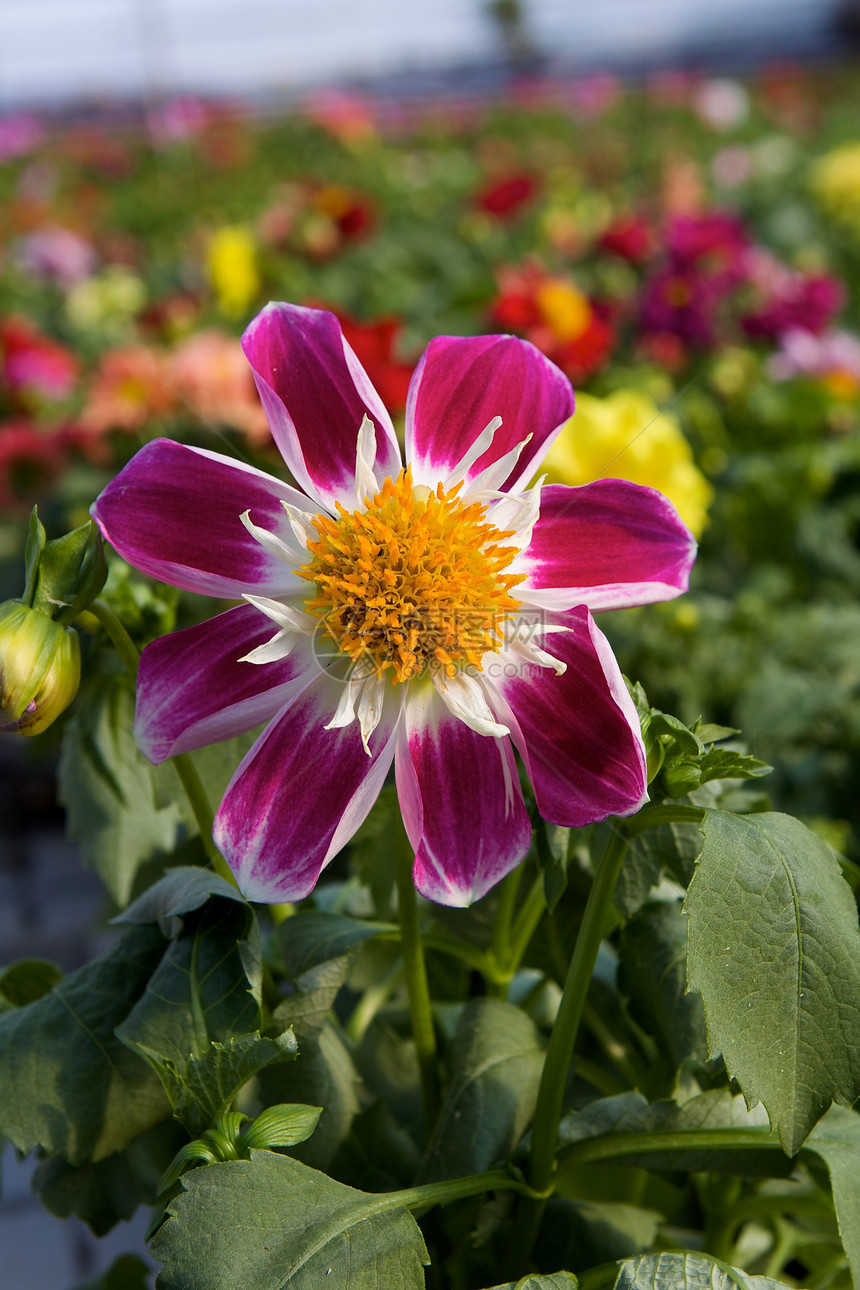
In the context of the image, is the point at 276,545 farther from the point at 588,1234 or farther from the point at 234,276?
the point at 234,276

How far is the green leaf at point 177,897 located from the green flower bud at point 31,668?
0.45 feet

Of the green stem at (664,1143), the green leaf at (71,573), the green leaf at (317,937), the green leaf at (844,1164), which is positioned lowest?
the green leaf at (844,1164)

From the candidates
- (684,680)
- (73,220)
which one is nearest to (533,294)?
(684,680)

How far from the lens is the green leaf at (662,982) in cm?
73

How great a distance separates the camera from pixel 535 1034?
0.79m

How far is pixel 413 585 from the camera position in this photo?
623mm

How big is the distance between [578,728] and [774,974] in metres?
0.17

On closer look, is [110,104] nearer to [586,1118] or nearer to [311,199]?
A: [311,199]

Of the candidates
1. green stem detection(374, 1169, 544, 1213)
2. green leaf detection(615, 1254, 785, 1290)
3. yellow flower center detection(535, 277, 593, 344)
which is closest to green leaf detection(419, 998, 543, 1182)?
green stem detection(374, 1169, 544, 1213)

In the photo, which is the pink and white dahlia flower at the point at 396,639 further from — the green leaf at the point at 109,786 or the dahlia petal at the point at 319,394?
the green leaf at the point at 109,786

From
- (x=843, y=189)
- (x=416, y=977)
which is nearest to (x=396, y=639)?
(x=416, y=977)

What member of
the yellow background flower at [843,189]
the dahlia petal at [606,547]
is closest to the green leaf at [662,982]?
the dahlia petal at [606,547]

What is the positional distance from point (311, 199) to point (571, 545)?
3.20 meters

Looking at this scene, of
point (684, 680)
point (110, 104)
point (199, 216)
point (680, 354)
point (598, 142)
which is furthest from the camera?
point (110, 104)
